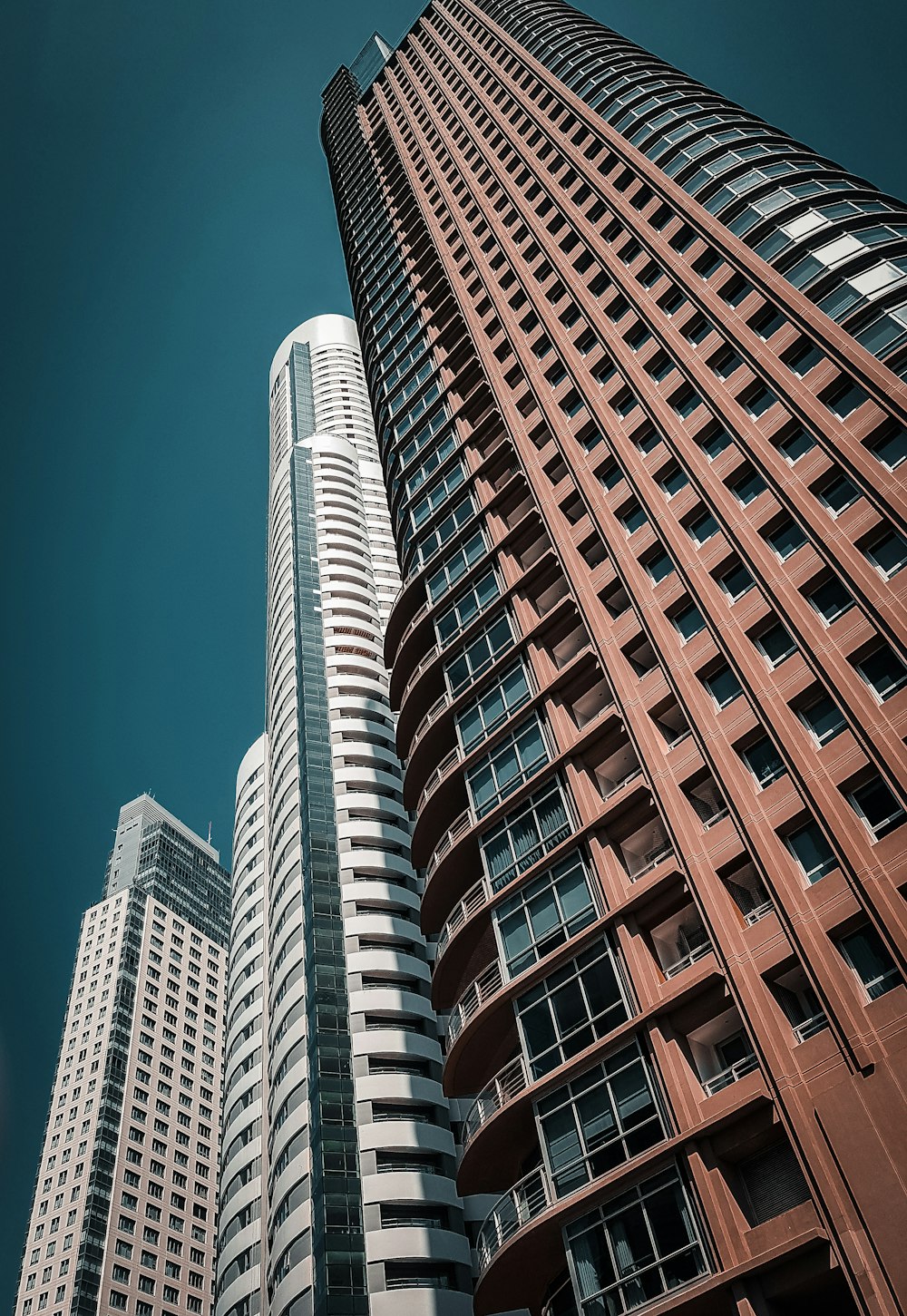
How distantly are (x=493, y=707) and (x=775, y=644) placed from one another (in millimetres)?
10585

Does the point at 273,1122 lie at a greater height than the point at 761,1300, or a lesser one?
greater

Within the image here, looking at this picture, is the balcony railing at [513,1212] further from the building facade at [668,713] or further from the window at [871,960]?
the window at [871,960]

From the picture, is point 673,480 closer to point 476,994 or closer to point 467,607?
point 467,607

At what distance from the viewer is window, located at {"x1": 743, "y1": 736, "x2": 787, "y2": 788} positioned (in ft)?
86.2

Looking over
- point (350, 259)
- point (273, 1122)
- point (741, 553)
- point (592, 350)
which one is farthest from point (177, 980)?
point (741, 553)

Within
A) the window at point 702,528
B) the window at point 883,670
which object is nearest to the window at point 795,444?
the window at point 702,528

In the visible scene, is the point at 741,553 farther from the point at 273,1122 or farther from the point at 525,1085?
the point at 273,1122

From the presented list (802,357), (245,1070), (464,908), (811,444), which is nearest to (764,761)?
(811,444)

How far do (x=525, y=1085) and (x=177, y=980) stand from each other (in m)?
91.1

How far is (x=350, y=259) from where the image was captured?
74.9m

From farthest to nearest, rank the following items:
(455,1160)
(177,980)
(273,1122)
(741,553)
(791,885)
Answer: (177,980), (273,1122), (455,1160), (741,553), (791,885)

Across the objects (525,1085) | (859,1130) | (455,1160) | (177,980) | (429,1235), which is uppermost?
(177,980)

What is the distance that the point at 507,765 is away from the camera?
34.0 meters

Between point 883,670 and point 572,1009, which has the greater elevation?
point 883,670
